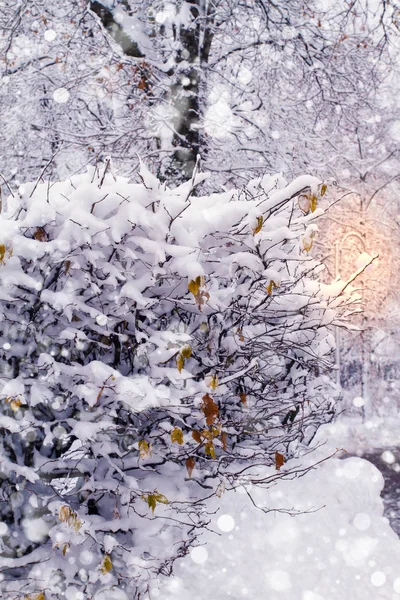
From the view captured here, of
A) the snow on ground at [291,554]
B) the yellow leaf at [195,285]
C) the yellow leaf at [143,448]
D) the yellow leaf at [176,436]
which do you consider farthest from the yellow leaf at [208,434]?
the snow on ground at [291,554]

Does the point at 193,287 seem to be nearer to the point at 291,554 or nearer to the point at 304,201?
the point at 304,201

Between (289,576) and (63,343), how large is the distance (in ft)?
9.09

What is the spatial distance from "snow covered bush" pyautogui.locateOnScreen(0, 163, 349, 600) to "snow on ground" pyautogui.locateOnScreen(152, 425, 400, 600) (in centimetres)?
57

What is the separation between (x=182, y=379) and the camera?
3.40 meters

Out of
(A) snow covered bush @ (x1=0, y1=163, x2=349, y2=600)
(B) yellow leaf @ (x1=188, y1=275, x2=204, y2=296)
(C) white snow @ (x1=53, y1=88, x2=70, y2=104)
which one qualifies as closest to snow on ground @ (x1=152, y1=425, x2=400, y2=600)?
(A) snow covered bush @ (x1=0, y1=163, x2=349, y2=600)

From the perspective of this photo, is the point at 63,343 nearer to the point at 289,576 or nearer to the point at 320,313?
the point at 320,313

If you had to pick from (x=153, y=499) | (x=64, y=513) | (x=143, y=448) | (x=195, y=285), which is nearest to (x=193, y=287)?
(x=195, y=285)

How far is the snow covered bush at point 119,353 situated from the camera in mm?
3137

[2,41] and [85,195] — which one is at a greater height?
[2,41]

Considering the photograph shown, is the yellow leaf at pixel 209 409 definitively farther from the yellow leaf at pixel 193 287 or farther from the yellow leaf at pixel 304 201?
the yellow leaf at pixel 304 201

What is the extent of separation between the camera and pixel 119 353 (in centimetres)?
348

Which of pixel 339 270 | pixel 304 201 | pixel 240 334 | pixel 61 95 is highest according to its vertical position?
pixel 61 95

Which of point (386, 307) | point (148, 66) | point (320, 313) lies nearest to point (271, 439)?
point (320, 313)

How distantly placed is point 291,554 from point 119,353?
2606 mm
